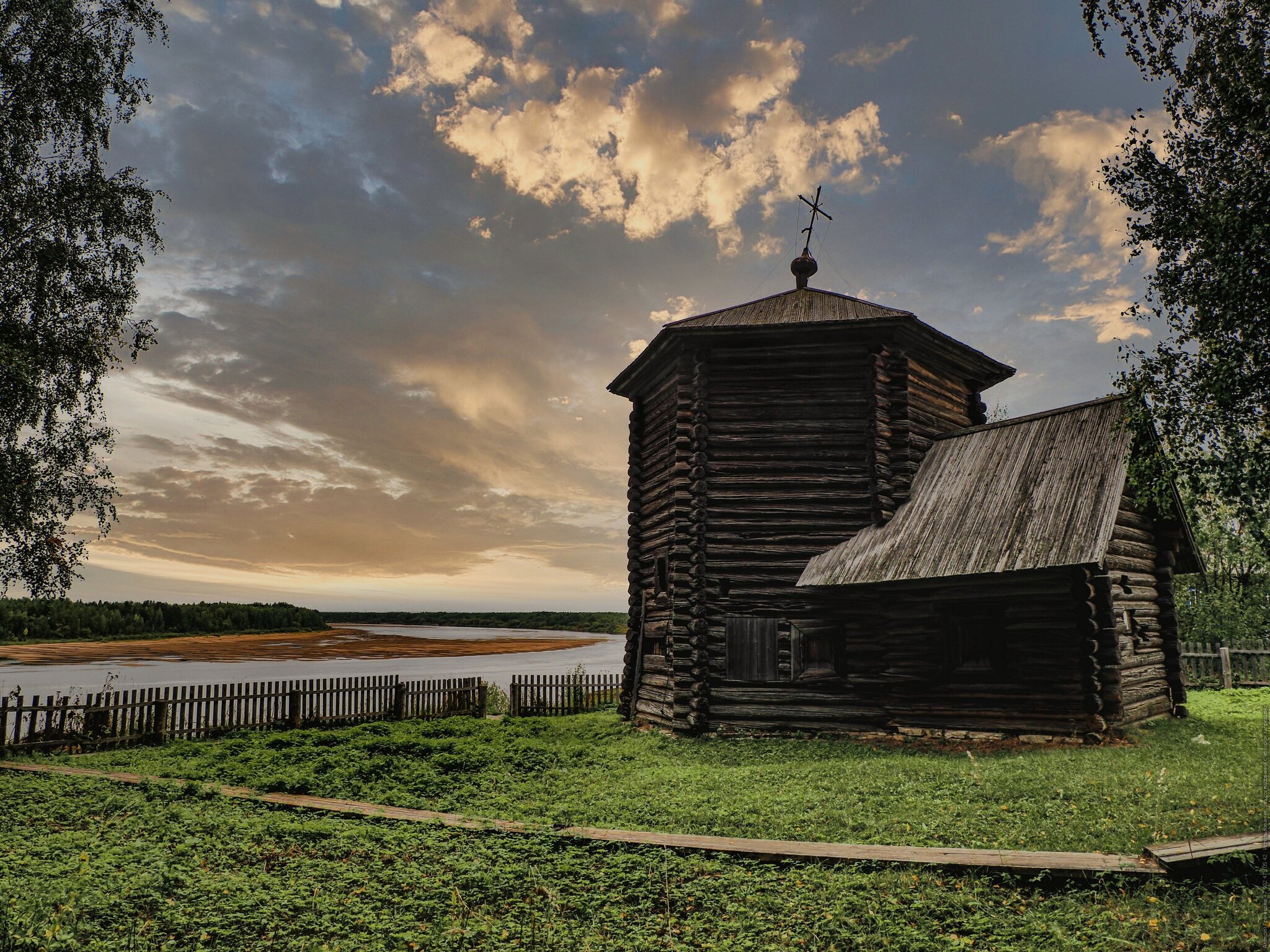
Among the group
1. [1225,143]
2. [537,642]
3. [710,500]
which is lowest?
[537,642]

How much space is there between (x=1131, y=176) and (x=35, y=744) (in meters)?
24.3

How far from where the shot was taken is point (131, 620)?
169 feet

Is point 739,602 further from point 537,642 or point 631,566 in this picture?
point 537,642

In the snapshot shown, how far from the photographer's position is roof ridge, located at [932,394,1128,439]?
16625mm

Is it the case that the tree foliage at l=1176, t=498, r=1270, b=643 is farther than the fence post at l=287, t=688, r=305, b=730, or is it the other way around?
the tree foliage at l=1176, t=498, r=1270, b=643

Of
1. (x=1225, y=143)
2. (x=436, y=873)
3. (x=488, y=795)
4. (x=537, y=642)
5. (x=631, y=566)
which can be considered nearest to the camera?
(x=436, y=873)

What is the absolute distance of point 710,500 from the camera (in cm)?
1698

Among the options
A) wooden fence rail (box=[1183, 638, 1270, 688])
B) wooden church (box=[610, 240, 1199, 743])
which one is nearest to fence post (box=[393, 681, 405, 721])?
wooden church (box=[610, 240, 1199, 743])

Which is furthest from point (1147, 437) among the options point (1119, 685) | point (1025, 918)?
point (1025, 918)

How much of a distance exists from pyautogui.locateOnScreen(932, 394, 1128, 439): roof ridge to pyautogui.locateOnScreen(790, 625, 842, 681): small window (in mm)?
5872

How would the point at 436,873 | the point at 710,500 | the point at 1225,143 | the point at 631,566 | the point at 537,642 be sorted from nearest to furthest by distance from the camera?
the point at 436,873, the point at 1225,143, the point at 710,500, the point at 631,566, the point at 537,642

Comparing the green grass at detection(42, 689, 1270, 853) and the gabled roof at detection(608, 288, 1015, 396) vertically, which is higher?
the gabled roof at detection(608, 288, 1015, 396)

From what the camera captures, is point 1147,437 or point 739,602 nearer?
point 1147,437

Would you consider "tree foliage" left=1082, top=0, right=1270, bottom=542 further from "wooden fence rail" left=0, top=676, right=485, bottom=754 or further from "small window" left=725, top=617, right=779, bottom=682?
"wooden fence rail" left=0, top=676, right=485, bottom=754
